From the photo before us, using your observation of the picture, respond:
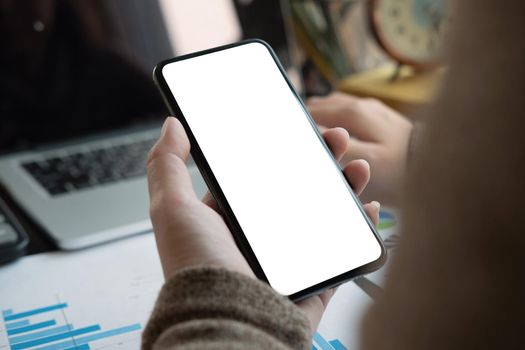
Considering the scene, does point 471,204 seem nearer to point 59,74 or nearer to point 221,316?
point 221,316

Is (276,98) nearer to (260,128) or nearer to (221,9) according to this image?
(260,128)

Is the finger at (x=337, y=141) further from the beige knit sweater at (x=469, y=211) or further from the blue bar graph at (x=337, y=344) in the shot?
the beige knit sweater at (x=469, y=211)

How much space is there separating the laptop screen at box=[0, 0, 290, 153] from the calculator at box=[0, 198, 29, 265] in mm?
207

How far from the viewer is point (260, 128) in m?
0.48

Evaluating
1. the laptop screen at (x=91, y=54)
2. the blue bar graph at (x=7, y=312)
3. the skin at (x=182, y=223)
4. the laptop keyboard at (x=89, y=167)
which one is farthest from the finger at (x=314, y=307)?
the laptop screen at (x=91, y=54)

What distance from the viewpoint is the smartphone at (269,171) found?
436mm

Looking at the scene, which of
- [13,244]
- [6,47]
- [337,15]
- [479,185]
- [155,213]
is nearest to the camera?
[479,185]

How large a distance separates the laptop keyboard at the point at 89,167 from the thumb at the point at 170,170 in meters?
0.28

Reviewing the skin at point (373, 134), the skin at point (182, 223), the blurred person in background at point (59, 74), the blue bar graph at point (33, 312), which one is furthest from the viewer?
the blurred person in background at point (59, 74)

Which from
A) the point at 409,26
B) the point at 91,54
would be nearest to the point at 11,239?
the point at 91,54

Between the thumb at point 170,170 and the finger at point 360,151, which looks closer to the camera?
the thumb at point 170,170

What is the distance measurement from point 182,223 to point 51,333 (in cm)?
14

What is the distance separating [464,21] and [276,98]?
278 millimetres

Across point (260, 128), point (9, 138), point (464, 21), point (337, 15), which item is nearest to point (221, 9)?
point (337, 15)
